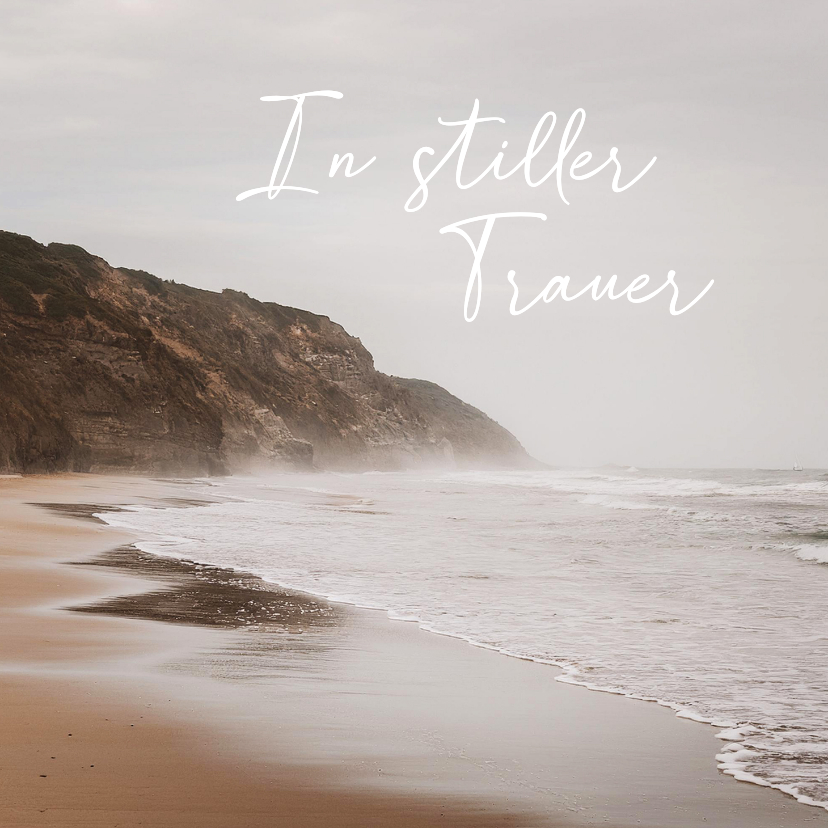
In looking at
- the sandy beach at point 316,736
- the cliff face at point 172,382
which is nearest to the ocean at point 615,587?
the sandy beach at point 316,736

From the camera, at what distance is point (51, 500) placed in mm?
21734

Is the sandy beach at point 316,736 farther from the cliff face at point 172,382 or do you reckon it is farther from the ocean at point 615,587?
the cliff face at point 172,382

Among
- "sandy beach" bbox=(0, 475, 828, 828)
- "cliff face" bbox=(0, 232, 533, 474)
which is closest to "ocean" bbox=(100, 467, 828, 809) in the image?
"sandy beach" bbox=(0, 475, 828, 828)

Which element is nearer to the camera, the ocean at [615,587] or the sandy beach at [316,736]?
the sandy beach at [316,736]

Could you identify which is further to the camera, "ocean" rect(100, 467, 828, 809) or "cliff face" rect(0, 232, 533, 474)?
"cliff face" rect(0, 232, 533, 474)

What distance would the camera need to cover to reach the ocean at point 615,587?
5277 mm

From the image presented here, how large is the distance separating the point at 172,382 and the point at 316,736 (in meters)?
46.8

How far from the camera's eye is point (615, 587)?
10.4 metres

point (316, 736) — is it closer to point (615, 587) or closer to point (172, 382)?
point (615, 587)

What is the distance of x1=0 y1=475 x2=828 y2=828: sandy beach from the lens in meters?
3.37

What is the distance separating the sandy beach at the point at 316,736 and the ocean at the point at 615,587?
377 mm

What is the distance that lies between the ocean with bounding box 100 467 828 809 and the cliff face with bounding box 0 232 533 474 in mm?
21651

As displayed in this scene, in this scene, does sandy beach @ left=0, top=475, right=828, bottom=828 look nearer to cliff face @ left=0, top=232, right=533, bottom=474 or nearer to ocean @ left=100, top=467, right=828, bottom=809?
ocean @ left=100, top=467, right=828, bottom=809

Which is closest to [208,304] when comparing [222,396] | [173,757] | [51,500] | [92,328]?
[222,396]
